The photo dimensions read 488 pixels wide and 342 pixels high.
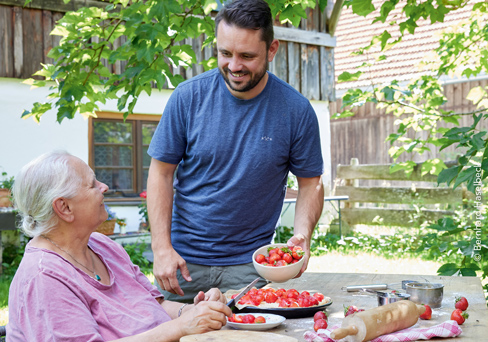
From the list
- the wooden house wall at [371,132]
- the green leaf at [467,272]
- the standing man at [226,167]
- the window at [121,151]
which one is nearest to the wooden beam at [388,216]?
the wooden house wall at [371,132]

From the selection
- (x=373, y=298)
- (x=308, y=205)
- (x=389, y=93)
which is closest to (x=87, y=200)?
(x=308, y=205)

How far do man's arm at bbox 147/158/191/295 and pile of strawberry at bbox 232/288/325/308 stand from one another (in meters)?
0.39

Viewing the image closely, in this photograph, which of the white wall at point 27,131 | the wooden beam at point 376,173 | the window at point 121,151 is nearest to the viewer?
the white wall at point 27,131

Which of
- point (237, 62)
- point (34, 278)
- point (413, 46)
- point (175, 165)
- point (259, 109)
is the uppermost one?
point (413, 46)

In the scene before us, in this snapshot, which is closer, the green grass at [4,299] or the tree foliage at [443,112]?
the tree foliage at [443,112]

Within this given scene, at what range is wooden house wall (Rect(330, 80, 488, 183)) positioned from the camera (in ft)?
41.8

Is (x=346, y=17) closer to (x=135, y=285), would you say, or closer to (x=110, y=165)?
(x=110, y=165)

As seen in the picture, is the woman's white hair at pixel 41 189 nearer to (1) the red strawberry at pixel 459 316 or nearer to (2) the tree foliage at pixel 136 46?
(1) the red strawberry at pixel 459 316

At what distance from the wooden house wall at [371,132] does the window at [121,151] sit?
663cm

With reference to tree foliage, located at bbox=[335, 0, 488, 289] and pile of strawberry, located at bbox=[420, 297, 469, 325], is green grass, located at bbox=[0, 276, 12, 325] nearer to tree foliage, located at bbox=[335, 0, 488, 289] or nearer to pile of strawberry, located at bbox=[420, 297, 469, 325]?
tree foliage, located at bbox=[335, 0, 488, 289]

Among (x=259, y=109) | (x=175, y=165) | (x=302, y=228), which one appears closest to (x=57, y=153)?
(x=175, y=165)

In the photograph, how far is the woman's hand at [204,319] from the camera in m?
1.91

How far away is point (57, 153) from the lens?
2150 mm

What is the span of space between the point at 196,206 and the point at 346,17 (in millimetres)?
12117
